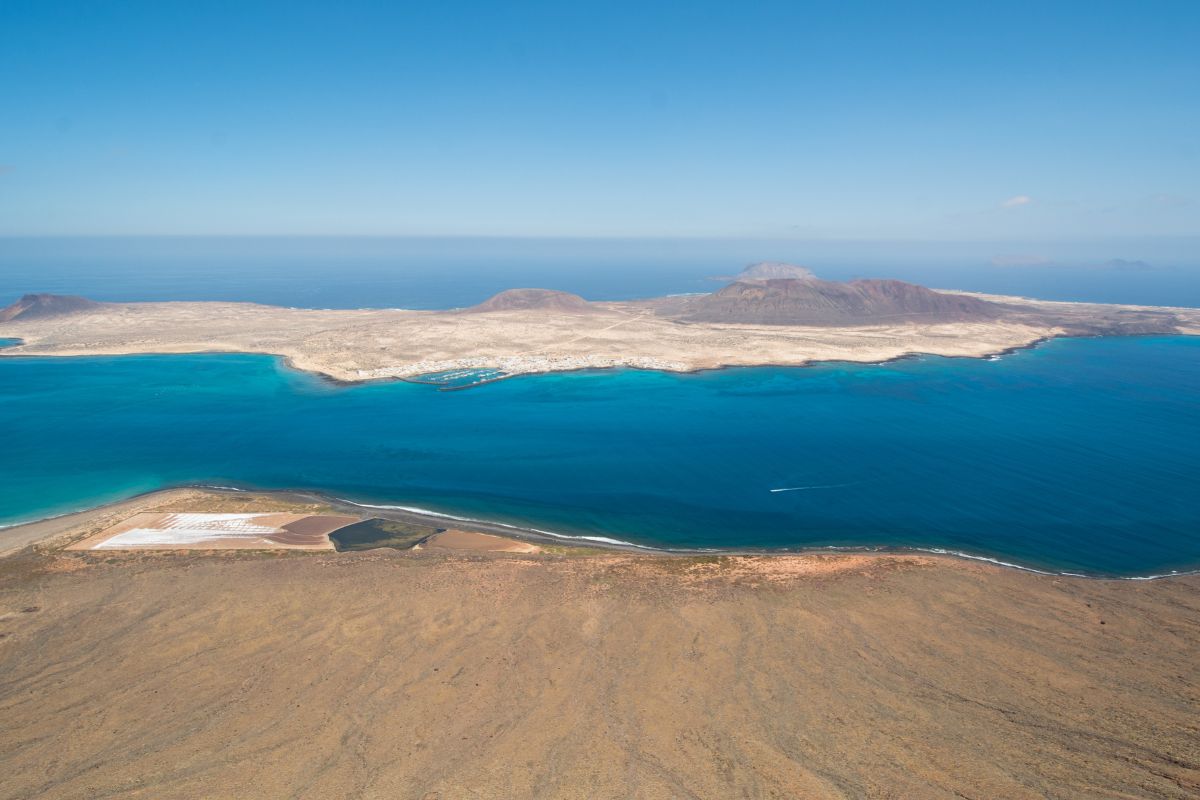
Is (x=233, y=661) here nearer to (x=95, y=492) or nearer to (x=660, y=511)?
(x=660, y=511)

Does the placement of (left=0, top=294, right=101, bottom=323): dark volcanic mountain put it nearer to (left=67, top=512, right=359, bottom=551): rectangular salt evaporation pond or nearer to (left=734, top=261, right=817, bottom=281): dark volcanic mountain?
(left=67, top=512, right=359, bottom=551): rectangular salt evaporation pond

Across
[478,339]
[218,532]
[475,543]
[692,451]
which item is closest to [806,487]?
[692,451]

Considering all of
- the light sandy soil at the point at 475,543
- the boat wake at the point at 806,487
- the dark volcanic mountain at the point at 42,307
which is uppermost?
the dark volcanic mountain at the point at 42,307

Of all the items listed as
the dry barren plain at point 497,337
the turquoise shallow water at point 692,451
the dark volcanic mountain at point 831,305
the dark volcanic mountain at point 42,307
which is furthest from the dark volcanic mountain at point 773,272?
the dark volcanic mountain at point 42,307

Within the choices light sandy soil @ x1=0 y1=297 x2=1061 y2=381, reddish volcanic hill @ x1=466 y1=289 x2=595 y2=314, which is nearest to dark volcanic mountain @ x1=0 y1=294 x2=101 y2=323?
light sandy soil @ x1=0 y1=297 x2=1061 y2=381

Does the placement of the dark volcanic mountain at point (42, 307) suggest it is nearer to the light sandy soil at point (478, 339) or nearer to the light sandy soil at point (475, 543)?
the light sandy soil at point (478, 339)

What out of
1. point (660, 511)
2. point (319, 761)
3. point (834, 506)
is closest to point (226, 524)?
point (319, 761)
